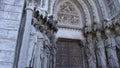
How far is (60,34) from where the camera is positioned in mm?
6289

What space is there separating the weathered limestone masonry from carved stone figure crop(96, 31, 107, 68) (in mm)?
3335

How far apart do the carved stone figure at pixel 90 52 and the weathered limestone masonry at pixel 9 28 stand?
3.29 metres

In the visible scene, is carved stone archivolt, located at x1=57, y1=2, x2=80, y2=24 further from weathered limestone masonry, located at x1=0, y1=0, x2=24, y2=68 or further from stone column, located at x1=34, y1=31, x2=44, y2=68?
weathered limestone masonry, located at x1=0, y1=0, x2=24, y2=68

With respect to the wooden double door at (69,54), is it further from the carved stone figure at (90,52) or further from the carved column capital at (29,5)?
the carved column capital at (29,5)

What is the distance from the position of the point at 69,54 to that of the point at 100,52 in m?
1.24

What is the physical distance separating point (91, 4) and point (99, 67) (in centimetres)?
298

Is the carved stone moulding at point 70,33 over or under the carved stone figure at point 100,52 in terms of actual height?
over

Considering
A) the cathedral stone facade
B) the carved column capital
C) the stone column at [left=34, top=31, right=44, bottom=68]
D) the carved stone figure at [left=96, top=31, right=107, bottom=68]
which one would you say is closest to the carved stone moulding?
the cathedral stone facade

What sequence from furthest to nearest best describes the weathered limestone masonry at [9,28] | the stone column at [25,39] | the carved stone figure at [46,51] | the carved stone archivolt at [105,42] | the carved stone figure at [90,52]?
1. the carved stone figure at [90,52]
2. the carved stone archivolt at [105,42]
3. the carved stone figure at [46,51]
4. the stone column at [25,39]
5. the weathered limestone masonry at [9,28]

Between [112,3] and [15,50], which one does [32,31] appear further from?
[112,3]

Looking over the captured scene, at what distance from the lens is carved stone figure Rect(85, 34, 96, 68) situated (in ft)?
18.7

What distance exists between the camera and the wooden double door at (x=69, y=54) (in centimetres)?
587

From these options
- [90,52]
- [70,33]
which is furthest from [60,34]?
[90,52]

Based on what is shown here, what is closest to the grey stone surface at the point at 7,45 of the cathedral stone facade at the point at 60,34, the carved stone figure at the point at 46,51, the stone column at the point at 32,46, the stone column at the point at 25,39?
the cathedral stone facade at the point at 60,34
